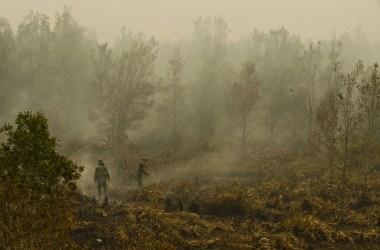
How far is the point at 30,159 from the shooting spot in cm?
735

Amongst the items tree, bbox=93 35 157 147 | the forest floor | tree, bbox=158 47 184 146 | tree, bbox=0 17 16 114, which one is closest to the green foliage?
the forest floor

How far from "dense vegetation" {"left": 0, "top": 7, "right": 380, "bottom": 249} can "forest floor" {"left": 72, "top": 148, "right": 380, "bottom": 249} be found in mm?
71

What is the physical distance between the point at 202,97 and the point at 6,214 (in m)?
39.9

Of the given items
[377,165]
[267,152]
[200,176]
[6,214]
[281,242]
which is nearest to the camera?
[6,214]

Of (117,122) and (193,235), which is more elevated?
(117,122)

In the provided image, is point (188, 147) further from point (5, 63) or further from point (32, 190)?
point (32, 190)

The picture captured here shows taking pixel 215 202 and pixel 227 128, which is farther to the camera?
pixel 227 128

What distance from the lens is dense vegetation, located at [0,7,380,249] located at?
24.9ft

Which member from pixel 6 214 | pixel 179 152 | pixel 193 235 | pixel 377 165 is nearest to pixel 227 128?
pixel 179 152

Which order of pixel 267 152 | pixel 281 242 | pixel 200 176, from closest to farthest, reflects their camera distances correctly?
pixel 281 242, pixel 200 176, pixel 267 152

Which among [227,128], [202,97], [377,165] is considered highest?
[202,97]

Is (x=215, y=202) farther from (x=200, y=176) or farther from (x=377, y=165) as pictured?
(x=377, y=165)

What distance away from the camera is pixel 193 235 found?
14047 mm

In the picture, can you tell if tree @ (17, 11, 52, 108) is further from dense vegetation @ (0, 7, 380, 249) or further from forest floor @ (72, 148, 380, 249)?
forest floor @ (72, 148, 380, 249)
